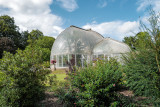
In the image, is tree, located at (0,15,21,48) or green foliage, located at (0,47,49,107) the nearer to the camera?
green foliage, located at (0,47,49,107)

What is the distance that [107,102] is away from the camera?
377cm

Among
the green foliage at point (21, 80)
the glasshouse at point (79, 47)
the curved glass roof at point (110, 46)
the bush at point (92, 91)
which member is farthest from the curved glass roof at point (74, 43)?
the bush at point (92, 91)

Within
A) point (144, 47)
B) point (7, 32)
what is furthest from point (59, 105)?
point (7, 32)

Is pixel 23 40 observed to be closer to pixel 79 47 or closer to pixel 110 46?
pixel 79 47

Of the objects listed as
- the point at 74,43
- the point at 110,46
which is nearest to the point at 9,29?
the point at 74,43

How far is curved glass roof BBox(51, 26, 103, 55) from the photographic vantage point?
20.0m

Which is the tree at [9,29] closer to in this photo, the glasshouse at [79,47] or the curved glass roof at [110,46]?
the glasshouse at [79,47]

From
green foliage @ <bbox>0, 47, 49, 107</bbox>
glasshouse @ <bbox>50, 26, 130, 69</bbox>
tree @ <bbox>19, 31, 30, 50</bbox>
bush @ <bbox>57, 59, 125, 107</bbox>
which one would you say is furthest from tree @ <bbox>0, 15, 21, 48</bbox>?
bush @ <bbox>57, 59, 125, 107</bbox>

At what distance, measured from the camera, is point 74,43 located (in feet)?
65.9

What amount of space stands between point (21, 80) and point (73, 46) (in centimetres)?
1654

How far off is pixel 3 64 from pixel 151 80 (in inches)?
168

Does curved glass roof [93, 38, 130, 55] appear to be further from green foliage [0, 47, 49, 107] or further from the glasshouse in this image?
green foliage [0, 47, 49, 107]

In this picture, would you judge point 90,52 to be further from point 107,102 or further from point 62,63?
point 107,102

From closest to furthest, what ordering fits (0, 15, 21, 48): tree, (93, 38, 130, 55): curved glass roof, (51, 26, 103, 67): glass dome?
(93, 38, 130, 55): curved glass roof
(51, 26, 103, 67): glass dome
(0, 15, 21, 48): tree
